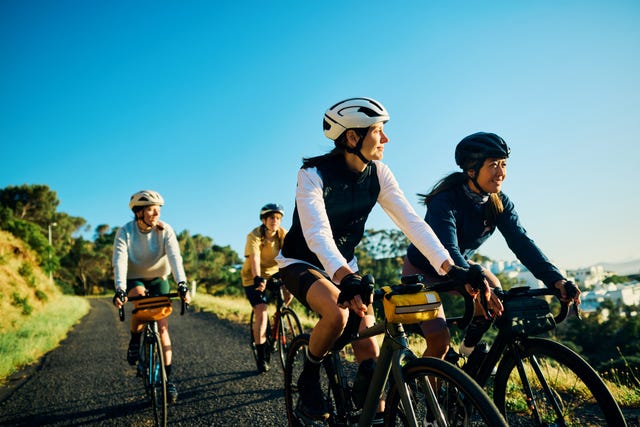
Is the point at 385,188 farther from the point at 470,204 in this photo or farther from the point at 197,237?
the point at 197,237

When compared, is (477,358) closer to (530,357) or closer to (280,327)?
(530,357)

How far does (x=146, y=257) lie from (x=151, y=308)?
944mm

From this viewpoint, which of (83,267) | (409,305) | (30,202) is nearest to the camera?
(409,305)

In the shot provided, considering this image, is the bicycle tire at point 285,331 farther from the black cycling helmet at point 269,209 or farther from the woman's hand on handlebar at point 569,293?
the woman's hand on handlebar at point 569,293

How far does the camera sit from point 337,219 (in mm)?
2789

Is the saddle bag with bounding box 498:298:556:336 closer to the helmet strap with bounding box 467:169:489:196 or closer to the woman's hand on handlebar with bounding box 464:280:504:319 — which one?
the woman's hand on handlebar with bounding box 464:280:504:319

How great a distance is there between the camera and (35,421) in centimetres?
434

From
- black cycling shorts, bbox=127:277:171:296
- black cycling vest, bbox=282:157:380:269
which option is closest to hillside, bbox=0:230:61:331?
black cycling shorts, bbox=127:277:171:296

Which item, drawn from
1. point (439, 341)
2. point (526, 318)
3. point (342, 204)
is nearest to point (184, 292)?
point (342, 204)

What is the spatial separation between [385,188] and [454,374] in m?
1.48

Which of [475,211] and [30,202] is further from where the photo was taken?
[30,202]

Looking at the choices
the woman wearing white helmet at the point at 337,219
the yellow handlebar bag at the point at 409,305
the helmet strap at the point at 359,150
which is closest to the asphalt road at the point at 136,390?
the woman wearing white helmet at the point at 337,219

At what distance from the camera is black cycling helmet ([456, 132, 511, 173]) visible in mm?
3051

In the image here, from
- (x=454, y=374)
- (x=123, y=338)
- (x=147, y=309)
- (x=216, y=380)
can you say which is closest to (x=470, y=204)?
(x=454, y=374)
